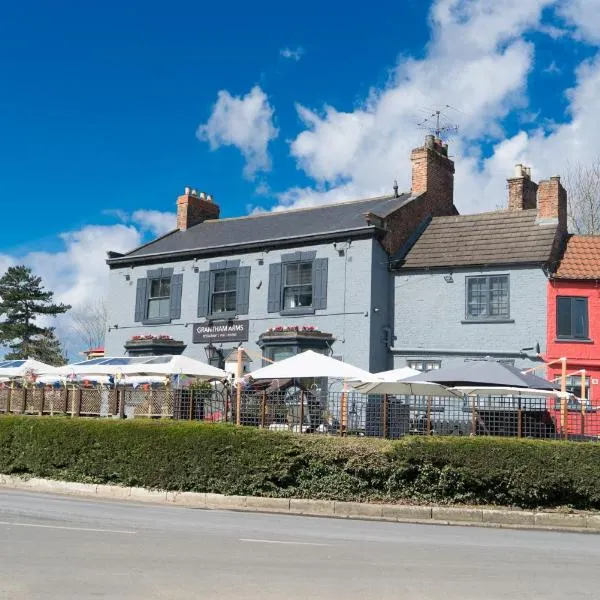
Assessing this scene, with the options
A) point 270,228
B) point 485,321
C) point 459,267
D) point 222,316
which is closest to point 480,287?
point 459,267

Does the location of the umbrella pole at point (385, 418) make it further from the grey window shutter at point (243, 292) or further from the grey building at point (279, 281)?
the grey window shutter at point (243, 292)

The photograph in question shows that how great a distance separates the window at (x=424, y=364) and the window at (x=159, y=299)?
10193mm

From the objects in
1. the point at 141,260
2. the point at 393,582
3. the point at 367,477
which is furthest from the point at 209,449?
the point at 141,260

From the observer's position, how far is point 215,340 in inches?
1209

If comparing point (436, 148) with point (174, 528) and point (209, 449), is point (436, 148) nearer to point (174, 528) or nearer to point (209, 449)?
point (209, 449)

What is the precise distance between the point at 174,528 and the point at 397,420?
7.12 metres

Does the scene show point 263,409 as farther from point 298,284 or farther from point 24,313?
point 24,313

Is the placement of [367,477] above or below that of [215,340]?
below

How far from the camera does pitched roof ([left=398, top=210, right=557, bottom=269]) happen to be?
27.1m

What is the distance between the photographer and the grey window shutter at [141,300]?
108 ft

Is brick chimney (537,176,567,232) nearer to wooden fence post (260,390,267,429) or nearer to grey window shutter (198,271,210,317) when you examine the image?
grey window shutter (198,271,210,317)

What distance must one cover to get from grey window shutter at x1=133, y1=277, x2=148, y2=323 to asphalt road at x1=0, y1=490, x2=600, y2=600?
19321 mm

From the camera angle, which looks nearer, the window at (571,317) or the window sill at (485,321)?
the window at (571,317)

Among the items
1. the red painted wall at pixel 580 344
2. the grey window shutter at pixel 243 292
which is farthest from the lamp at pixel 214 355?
the red painted wall at pixel 580 344
